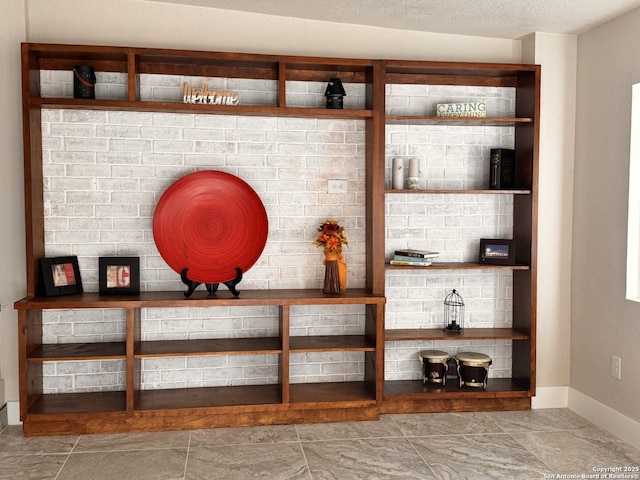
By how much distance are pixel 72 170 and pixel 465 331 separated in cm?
270

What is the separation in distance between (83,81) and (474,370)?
296 cm

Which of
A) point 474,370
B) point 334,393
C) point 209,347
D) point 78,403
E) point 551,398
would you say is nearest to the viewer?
point 78,403

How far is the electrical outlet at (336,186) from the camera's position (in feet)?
13.0

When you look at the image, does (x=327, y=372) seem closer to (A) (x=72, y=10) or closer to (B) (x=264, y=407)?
(B) (x=264, y=407)

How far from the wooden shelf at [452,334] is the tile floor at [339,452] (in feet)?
1.64

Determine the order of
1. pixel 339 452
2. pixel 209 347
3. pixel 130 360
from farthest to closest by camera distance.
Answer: pixel 209 347 < pixel 130 360 < pixel 339 452

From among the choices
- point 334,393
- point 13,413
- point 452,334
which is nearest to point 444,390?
point 452,334

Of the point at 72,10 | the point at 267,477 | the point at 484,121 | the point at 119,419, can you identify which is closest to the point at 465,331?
the point at 484,121

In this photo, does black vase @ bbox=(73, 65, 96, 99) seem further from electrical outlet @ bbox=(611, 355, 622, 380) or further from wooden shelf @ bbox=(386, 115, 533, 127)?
electrical outlet @ bbox=(611, 355, 622, 380)

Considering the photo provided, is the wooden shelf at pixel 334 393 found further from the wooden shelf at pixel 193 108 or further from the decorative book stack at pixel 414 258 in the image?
the wooden shelf at pixel 193 108

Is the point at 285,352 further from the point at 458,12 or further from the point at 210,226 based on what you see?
the point at 458,12

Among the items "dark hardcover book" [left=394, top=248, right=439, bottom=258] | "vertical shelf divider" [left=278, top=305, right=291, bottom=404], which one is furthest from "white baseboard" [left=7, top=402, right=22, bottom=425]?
"dark hardcover book" [left=394, top=248, right=439, bottom=258]

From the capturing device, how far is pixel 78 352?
3537mm

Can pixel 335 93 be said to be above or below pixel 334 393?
above
